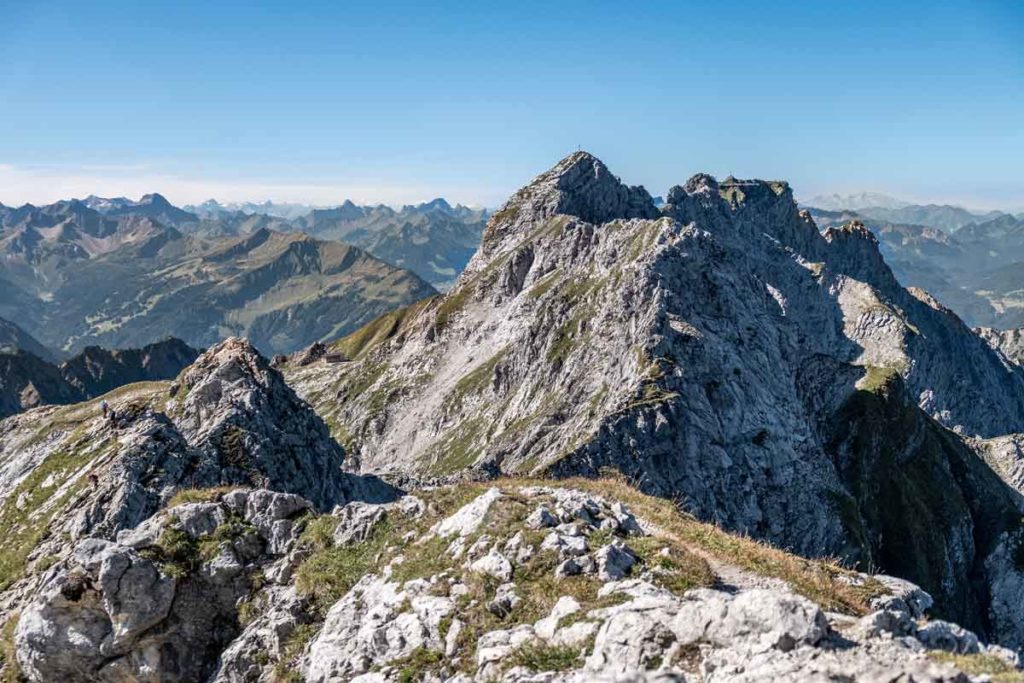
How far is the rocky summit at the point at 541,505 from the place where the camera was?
18031 millimetres

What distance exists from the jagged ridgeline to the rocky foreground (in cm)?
5502

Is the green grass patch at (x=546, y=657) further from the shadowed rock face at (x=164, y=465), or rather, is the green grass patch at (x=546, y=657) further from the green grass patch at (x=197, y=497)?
the green grass patch at (x=197, y=497)

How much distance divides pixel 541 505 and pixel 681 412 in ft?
227

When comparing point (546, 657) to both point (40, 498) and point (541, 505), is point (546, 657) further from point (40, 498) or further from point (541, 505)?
point (40, 498)

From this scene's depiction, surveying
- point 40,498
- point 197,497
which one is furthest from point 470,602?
point 40,498

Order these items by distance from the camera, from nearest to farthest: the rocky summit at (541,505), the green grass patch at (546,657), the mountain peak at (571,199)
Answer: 1. the green grass patch at (546,657)
2. the rocky summit at (541,505)
3. the mountain peak at (571,199)

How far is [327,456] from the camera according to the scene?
73750 millimetres

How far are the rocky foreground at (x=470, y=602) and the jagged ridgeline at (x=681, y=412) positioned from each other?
55016mm

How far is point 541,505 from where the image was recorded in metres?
23.6

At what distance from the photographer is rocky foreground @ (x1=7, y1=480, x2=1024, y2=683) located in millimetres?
15617

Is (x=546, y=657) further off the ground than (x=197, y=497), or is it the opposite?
(x=197, y=497)

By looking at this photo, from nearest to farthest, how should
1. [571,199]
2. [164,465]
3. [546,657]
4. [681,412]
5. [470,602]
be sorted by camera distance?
1. [546,657]
2. [470,602]
3. [164,465]
4. [681,412]
5. [571,199]

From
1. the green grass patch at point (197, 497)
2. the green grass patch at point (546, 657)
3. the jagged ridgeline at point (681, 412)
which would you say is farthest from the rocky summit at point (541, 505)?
the jagged ridgeline at point (681, 412)

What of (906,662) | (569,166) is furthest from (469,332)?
(906,662)
